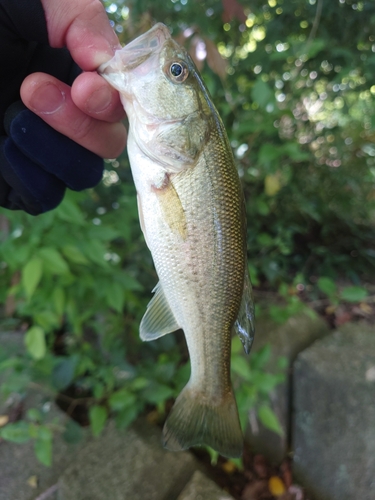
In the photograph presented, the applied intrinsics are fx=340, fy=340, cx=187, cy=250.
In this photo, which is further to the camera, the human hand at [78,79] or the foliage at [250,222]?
the foliage at [250,222]

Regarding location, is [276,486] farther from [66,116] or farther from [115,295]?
[66,116]

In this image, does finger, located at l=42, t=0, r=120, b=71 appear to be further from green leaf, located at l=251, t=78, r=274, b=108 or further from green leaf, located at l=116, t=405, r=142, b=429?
green leaf, located at l=116, t=405, r=142, b=429

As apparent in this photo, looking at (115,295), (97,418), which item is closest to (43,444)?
(97,418)

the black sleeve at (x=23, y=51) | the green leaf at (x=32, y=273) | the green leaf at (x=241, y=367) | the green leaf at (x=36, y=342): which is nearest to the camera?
the black sleeve at (x=23, y=51)

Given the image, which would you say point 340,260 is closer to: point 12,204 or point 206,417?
point 206,417

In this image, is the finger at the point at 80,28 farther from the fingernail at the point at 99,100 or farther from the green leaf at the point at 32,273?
the green leaf at the point at 32,273

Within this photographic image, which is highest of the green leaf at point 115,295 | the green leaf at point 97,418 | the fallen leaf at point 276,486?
the green leaf at point 115,295

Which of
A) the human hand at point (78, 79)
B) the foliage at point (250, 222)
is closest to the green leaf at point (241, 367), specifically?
the foliage at point (250, 222)
